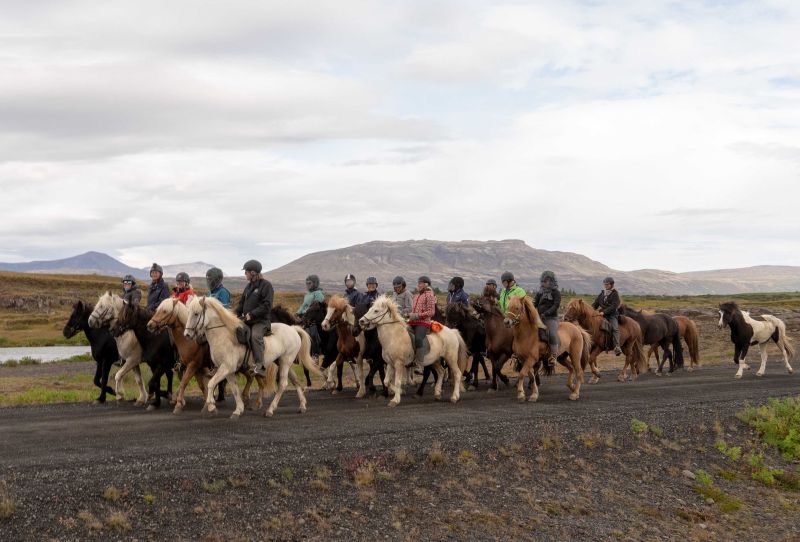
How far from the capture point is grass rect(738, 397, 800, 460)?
17.0m

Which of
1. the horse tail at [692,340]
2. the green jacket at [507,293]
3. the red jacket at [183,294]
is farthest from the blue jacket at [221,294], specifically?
the horse tail at [692,340]

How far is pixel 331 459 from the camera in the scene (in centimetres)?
1213

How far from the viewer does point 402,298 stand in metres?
18.8

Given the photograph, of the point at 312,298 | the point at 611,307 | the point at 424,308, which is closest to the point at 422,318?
the point at 424,308

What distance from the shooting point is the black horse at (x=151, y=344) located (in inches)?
620

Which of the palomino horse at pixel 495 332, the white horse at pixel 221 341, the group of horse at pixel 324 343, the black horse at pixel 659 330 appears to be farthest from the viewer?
the black horse at pixel 659 330

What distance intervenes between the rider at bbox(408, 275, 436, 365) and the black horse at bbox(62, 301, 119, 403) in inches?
275

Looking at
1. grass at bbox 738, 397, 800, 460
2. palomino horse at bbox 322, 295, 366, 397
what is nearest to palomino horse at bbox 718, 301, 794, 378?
grass at bbox 738, 397, 800, 460

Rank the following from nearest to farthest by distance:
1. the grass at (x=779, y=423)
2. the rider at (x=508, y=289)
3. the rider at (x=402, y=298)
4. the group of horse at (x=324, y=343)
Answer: the group of horse at (x=324, y=343)
the grass at (x=779, y=423)
the rider at (x=402, y=298)
the rider at (x=508, y=289)

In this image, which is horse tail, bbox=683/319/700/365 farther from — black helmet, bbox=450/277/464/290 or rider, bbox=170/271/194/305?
rider, bbox=170/271/194/305

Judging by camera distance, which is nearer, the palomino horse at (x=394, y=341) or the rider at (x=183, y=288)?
the rider at (x=183, y=288)

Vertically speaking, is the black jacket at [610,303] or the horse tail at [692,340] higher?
the black jacket at [610,303]

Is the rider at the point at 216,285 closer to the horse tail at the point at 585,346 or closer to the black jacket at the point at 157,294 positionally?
the black jacket at the point at 157,294

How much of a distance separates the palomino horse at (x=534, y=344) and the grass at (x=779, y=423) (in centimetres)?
413
